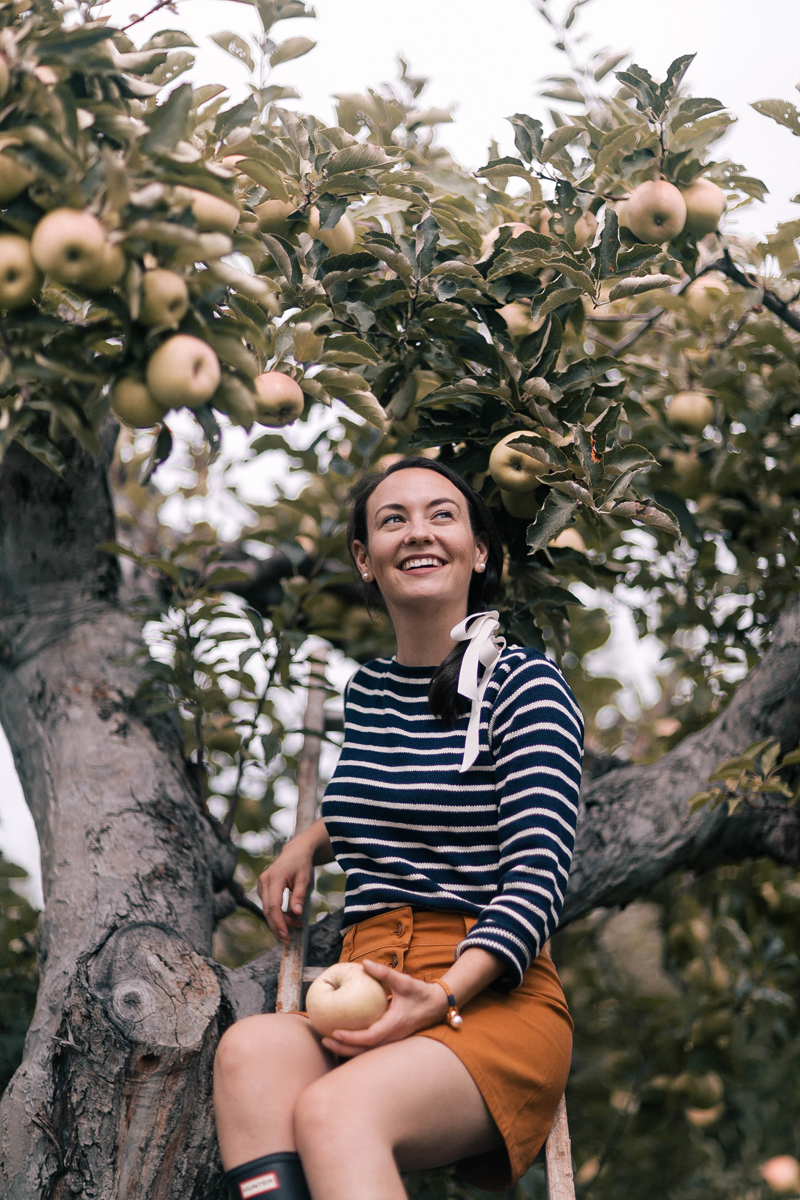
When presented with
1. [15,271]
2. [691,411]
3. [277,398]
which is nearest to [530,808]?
[277,398]

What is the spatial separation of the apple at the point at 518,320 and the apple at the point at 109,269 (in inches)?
40.4

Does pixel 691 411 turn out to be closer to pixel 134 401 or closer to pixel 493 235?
pixel 493 235

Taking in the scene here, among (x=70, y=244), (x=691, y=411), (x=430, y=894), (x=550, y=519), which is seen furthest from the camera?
(x=691, y=411)

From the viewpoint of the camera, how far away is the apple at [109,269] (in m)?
1.04

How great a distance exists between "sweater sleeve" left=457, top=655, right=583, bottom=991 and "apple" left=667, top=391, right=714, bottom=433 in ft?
3.40

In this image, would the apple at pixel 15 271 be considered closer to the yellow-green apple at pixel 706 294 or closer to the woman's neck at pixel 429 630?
the woman's neck at pixel 429 630

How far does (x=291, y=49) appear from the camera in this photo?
1617 mm

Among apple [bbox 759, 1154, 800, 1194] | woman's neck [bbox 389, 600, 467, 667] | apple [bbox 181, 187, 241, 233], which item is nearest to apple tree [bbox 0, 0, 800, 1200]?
apple [bbox 181, 187, 241, 233]

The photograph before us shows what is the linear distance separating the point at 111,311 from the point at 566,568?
4.12 feet

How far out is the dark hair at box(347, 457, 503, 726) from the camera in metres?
1.64

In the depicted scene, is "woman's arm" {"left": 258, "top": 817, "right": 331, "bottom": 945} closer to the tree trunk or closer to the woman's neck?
the tree trunk

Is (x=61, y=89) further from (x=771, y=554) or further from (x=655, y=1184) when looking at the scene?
(x=655, y=1184)

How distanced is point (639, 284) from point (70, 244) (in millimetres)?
1022

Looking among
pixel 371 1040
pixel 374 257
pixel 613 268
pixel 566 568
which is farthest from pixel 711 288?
pixel 371 1040
